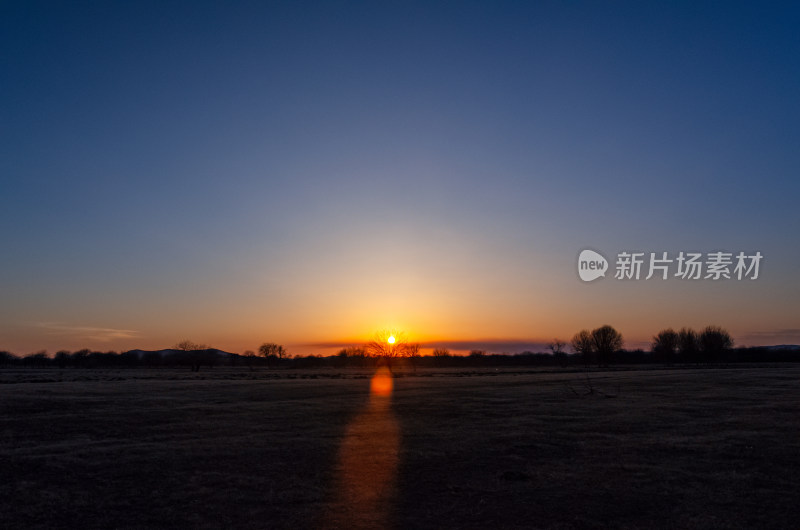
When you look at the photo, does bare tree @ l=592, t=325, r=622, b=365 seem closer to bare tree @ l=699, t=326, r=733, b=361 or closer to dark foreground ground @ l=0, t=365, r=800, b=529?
bare tree @ l=699, t=326, r=733, b=361

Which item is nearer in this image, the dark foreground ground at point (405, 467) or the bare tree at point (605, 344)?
the dark foreground ground at point (405, 467)

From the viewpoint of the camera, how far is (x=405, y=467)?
725 inches

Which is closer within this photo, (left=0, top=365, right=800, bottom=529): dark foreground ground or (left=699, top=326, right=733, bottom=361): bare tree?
(left=0, top=365, right=800, bottom=529): dark foreground ground

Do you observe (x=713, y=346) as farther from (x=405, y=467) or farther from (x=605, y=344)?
(x=405, y=467)

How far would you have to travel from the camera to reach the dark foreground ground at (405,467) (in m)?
13.3

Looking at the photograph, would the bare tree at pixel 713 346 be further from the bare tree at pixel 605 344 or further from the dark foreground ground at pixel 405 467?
the dark foreground ground at pixel 405 467

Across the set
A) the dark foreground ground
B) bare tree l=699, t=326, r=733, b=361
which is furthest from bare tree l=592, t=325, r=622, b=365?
the dark foreground ground

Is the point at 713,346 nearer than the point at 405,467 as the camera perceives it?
No

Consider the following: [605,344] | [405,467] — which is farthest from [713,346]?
[405,467]

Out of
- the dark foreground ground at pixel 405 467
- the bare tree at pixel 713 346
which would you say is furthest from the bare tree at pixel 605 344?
the dark foreground ground at pixel 405 467

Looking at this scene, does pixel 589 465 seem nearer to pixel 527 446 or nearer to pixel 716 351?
pixel 527 446

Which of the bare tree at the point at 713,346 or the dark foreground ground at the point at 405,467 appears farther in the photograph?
the bare tree at the point at 713,346

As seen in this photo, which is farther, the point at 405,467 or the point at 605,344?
the point at 605,344

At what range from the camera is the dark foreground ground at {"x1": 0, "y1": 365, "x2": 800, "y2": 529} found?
13.3 m
